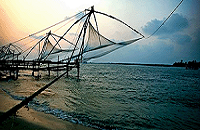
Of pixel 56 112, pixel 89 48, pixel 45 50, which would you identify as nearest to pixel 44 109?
pixel 56 112

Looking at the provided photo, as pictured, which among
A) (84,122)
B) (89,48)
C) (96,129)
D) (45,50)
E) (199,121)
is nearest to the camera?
(96,129)

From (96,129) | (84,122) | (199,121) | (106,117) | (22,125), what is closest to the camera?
(22,125)

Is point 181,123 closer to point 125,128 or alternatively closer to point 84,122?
point 125,128

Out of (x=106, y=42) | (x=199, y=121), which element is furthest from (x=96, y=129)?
(x=106, y=42)

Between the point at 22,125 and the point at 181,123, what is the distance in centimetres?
462

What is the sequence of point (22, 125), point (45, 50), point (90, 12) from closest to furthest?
point (22, 125), point (90, 12), point (45, 50)

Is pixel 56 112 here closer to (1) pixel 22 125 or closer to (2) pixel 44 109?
(2) pixel 44 109

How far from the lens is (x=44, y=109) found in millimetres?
4070

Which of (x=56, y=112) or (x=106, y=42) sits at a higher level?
(x=106, y=42)

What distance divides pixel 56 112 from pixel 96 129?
1.58 metres

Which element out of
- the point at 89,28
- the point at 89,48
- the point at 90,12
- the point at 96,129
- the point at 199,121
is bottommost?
the point at 199,121

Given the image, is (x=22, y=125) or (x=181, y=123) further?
(x=181, y=123)

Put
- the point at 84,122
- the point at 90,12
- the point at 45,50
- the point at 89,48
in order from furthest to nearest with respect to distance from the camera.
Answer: the point at 45,50 → the point at 89,48 → the point at 90,12 → the point at 84,122

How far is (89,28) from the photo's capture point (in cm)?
704
